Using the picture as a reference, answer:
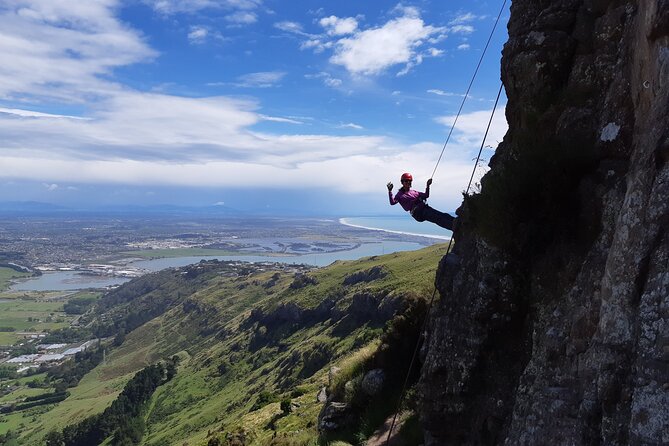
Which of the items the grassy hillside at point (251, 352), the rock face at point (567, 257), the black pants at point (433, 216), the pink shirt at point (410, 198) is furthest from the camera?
the grassy hillside at point (251, 352)

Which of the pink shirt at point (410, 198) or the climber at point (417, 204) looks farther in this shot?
the pink shirt at point (410, 198)

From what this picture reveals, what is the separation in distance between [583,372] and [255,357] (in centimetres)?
12084

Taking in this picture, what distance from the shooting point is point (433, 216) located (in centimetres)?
1393

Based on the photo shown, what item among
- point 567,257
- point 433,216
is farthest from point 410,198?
point 567,257

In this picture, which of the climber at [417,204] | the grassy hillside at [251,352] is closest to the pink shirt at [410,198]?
the climber at [417,204]

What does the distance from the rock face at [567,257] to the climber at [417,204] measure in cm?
312

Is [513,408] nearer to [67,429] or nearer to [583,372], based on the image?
[583,372]

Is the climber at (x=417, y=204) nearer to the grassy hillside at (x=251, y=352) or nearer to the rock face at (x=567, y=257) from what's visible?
the rock face at (x=567, y=257)

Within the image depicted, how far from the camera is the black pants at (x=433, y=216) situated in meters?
13.8

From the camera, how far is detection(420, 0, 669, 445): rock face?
17.1 ft

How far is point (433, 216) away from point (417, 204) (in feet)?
2.20

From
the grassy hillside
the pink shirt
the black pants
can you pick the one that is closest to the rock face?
the black pants

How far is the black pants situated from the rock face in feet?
10.0

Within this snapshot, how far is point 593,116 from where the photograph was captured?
8.01m
